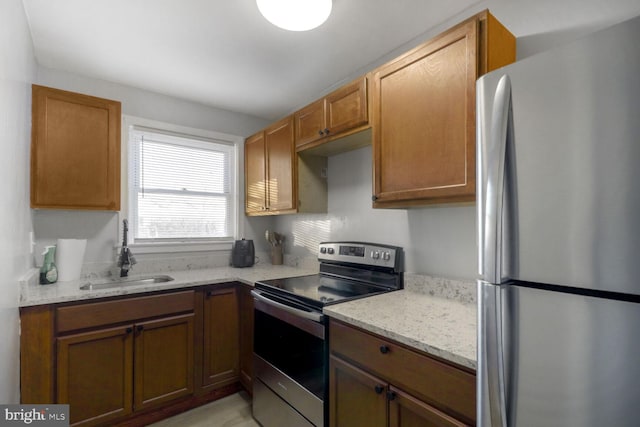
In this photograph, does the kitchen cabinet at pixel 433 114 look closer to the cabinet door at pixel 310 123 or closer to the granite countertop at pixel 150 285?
the cabinet door at pixel 310 123

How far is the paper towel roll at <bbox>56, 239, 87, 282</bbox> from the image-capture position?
2.16 metres

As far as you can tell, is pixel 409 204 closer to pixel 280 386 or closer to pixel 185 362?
pixel 280 386

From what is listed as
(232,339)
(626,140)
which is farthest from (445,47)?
(232,339)

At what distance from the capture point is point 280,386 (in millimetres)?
→ 1824

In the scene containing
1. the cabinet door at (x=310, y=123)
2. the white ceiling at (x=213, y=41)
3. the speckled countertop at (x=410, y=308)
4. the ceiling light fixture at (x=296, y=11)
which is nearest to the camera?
the speckled countertop at (x=410, y=308)

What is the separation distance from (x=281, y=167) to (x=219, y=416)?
1.87 metres

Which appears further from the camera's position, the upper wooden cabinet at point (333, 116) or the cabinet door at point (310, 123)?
the cabinet door at point (310, 123)

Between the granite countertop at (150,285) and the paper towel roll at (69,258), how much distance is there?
6 centimetres

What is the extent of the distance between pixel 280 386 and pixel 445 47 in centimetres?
198

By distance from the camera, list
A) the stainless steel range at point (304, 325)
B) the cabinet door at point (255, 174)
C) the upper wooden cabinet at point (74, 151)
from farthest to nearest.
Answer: the cabinet door at point (255, 174), the upper wooden cabinet at point (74, 151), the stainless steel range at point (304, 325)

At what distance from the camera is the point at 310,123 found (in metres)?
2.25

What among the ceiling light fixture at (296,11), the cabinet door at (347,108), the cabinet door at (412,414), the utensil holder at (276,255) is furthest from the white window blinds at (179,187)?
the cabinet door at (412,414)

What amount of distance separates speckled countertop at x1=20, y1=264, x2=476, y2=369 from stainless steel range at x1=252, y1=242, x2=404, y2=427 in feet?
0.45

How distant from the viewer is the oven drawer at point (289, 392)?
1541 millimetres
